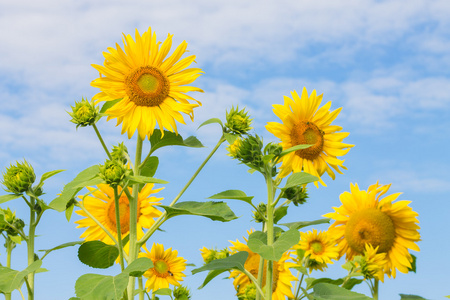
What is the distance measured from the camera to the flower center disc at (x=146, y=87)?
120 inches

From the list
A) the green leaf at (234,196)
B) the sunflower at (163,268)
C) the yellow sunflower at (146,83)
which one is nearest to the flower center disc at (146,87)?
the yellow sunflower at (146,83)

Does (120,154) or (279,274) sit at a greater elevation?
(120,154)

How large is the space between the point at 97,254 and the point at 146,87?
956mm

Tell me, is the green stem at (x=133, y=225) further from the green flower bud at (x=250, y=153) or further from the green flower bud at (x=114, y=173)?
the green flower bud at (x=250, y=153)

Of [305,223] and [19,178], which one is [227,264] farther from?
[19,178]

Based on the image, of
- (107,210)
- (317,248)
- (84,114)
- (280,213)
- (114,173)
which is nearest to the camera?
(114,173)

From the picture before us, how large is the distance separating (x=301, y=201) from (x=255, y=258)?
0.49 meters

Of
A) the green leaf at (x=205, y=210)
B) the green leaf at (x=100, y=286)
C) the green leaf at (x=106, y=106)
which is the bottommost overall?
the green leaf at (x=100, y=286)

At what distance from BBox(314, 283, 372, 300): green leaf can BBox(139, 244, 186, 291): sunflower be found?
4.75ft

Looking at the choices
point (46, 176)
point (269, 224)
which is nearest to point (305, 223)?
point (269, 224)

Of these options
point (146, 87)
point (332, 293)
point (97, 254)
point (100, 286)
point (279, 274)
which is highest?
point (146, 87)

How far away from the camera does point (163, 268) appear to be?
12.3 ft

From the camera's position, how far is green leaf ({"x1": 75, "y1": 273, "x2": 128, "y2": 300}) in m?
2.18

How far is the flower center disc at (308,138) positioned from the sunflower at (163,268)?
1.26 meters
